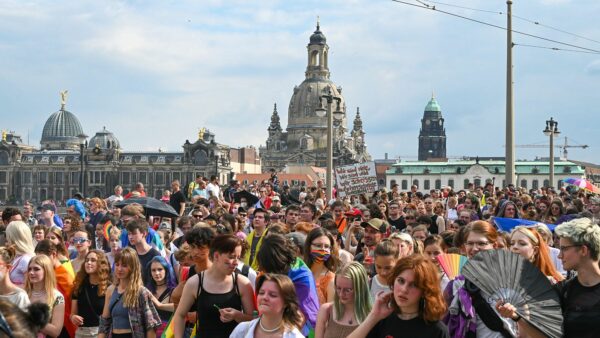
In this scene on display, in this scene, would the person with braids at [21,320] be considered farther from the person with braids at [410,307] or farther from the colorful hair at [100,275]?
the colorful hair at [100,275]

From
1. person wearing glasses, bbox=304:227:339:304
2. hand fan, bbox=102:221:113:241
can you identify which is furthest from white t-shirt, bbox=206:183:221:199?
person wearing glasses, bbox=304:227:339:304

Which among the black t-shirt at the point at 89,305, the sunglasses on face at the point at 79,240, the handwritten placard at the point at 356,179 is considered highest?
the handwritten placard at the point at 356,179

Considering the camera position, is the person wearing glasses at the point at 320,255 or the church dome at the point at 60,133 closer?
the person wearing glasses at the point at 320,255

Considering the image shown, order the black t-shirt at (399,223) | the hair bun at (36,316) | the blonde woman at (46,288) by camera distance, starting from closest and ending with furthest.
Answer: the hair bun at (36,316) → the blonde woman at (46,288) → the black t-shirt at (399,223)

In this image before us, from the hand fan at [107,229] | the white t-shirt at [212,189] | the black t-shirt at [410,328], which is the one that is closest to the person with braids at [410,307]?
the black t-shirt at [410,328]

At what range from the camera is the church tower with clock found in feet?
535

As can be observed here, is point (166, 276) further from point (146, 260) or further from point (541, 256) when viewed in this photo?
point (541, 256)

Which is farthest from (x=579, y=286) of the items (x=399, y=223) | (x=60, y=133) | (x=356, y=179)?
(x=60, y=133)

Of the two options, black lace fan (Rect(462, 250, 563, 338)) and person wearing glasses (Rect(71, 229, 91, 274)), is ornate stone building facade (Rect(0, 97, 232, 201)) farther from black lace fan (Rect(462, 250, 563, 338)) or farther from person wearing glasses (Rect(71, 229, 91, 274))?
black lace fan (Rect(462, 250, 563, 338))

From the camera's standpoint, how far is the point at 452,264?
5418 mm

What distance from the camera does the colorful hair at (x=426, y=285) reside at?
14.2 ft

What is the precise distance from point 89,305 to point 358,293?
2.93 metres

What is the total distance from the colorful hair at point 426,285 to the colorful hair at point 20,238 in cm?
419

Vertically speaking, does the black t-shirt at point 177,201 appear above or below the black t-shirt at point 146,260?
above
